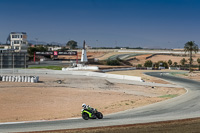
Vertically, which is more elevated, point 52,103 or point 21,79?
point 21,79

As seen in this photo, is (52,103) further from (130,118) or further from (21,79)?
(21,79)

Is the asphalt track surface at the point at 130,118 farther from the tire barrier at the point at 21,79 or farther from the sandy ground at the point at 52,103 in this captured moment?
the tire barrier at the point at 21,79

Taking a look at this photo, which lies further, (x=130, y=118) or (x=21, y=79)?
(x=21, y=79)

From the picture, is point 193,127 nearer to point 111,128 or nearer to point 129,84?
point 111,128

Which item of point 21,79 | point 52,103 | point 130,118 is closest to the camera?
point 130,118

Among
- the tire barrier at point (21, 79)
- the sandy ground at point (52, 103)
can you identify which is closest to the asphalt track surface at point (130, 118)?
the sandy ground at point (52, 103)

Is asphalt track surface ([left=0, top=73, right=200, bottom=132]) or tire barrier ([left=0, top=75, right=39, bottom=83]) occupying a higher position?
tire barrier ([left=0, top=75, right=39, bottom=83])

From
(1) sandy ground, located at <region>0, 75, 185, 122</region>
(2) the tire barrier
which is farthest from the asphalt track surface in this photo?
(2) the tire barrier

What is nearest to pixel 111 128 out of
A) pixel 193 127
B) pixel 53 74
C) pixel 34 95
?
pixel 193 127

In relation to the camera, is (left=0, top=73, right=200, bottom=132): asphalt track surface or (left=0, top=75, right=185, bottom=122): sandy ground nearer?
(left=0, top=73, right=200, bottom=132): asphalt track surface

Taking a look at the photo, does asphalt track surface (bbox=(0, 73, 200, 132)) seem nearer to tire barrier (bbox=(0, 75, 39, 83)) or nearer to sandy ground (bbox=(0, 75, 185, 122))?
sandy ground (bbox=(0, 75, 185, 122))

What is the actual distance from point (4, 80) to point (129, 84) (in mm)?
20417

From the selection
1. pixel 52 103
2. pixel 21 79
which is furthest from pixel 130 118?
pixel 21 79

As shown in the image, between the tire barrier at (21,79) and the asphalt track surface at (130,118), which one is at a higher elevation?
the tire barrier at (21,79)
